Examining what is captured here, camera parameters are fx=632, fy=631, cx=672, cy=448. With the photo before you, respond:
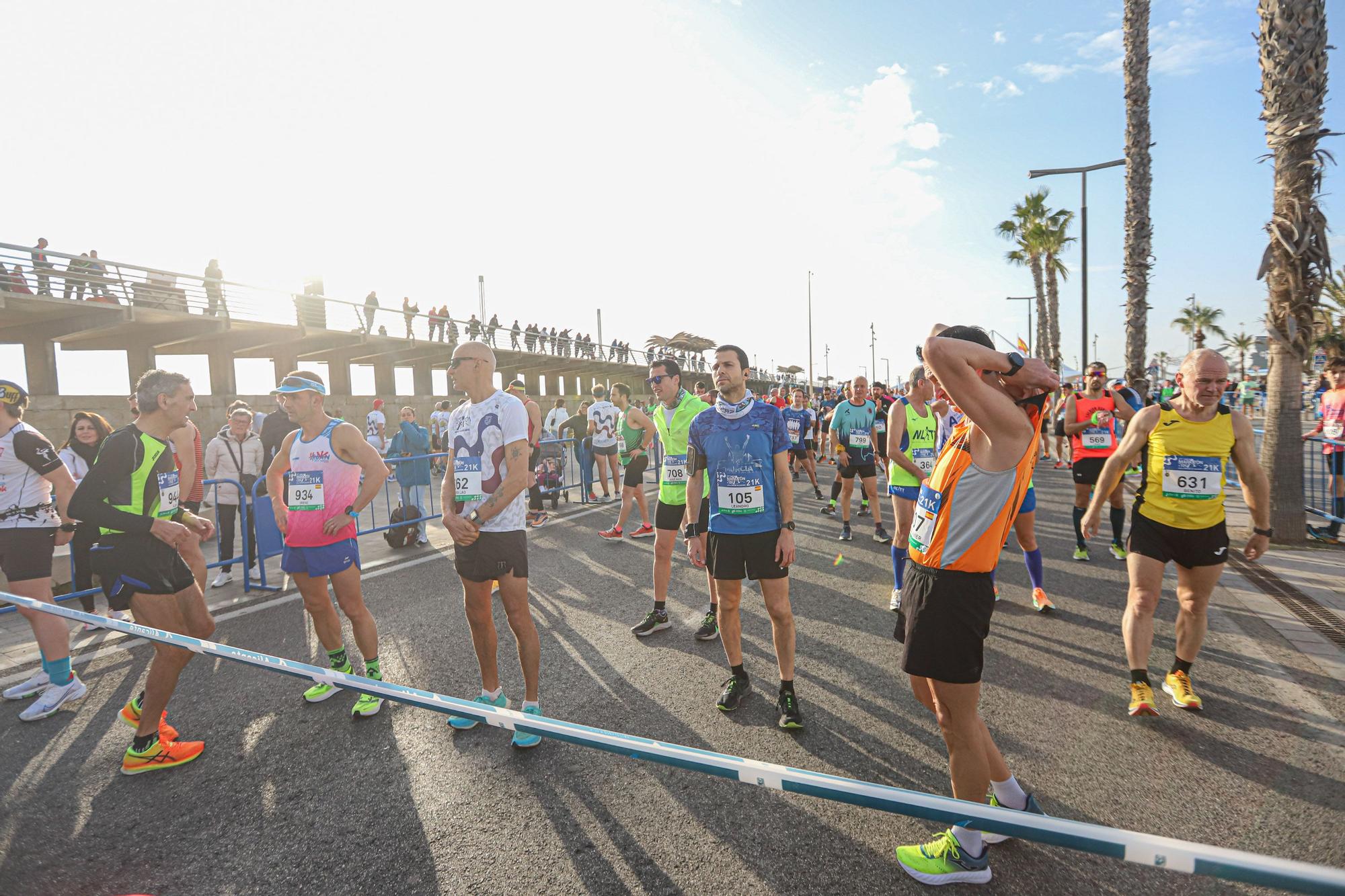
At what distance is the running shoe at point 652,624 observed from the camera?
505 cm

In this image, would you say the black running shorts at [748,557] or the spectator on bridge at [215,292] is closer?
the black running shorts at [748,557]

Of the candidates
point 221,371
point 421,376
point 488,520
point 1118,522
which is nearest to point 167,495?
point 488,520

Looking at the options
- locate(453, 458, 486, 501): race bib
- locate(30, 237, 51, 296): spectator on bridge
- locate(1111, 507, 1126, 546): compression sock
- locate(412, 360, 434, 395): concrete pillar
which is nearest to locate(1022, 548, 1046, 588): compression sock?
locate(1111, 507, 1126, 546): compression sock

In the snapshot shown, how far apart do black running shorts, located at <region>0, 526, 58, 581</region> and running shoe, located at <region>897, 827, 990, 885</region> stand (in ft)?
17.7

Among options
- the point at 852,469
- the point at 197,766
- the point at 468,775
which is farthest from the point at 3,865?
the point at 852,469

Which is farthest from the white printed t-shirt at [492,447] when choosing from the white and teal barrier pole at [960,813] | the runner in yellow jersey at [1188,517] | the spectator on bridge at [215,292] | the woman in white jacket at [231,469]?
the spectator on bridge at [215,292]

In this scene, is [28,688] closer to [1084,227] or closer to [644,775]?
[644,775]

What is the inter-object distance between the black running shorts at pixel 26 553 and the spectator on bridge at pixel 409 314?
2211 cm

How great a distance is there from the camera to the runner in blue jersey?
3619 millimetres

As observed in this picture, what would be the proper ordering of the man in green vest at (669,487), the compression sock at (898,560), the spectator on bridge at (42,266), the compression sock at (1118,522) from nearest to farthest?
the man in green vest at (669,487), the compression sock at (898,560), the compression sock at (1118,522), the spectator on bridge at (42,266)

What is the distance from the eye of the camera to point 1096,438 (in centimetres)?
704

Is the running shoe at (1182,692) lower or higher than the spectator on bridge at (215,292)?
lower

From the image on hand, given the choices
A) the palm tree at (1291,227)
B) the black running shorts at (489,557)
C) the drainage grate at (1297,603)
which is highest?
the palm tree at (1291,227)

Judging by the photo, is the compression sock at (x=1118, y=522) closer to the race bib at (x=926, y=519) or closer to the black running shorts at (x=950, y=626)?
the race bib at (x=926, y=519)
